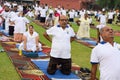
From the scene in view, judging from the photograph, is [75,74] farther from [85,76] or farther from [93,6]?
[93,6]

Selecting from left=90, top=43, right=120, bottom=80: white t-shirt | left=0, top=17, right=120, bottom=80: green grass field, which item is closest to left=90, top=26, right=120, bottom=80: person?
left=90, top=43, right=120, bottom=80: white t-shirt

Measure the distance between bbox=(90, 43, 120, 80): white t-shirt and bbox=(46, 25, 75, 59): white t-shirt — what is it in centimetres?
407

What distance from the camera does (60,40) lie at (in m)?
9.91

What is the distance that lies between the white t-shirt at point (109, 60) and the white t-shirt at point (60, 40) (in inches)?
160

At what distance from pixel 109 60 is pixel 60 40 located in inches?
167

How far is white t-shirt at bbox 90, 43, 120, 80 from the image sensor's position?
571 centimetres

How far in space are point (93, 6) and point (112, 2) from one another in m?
9.56

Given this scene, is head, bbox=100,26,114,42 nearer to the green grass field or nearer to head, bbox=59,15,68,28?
head, bbox=59,15,68,28

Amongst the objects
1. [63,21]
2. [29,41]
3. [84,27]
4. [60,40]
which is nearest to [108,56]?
[63,21]

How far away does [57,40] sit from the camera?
994 cm

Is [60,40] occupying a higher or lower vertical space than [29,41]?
higher

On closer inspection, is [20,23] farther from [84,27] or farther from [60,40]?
[60,40]

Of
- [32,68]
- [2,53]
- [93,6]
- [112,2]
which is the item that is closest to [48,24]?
[2,53]

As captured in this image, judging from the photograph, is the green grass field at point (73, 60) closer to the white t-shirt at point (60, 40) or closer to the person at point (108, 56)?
the white t-shirt at point (60, 40)
